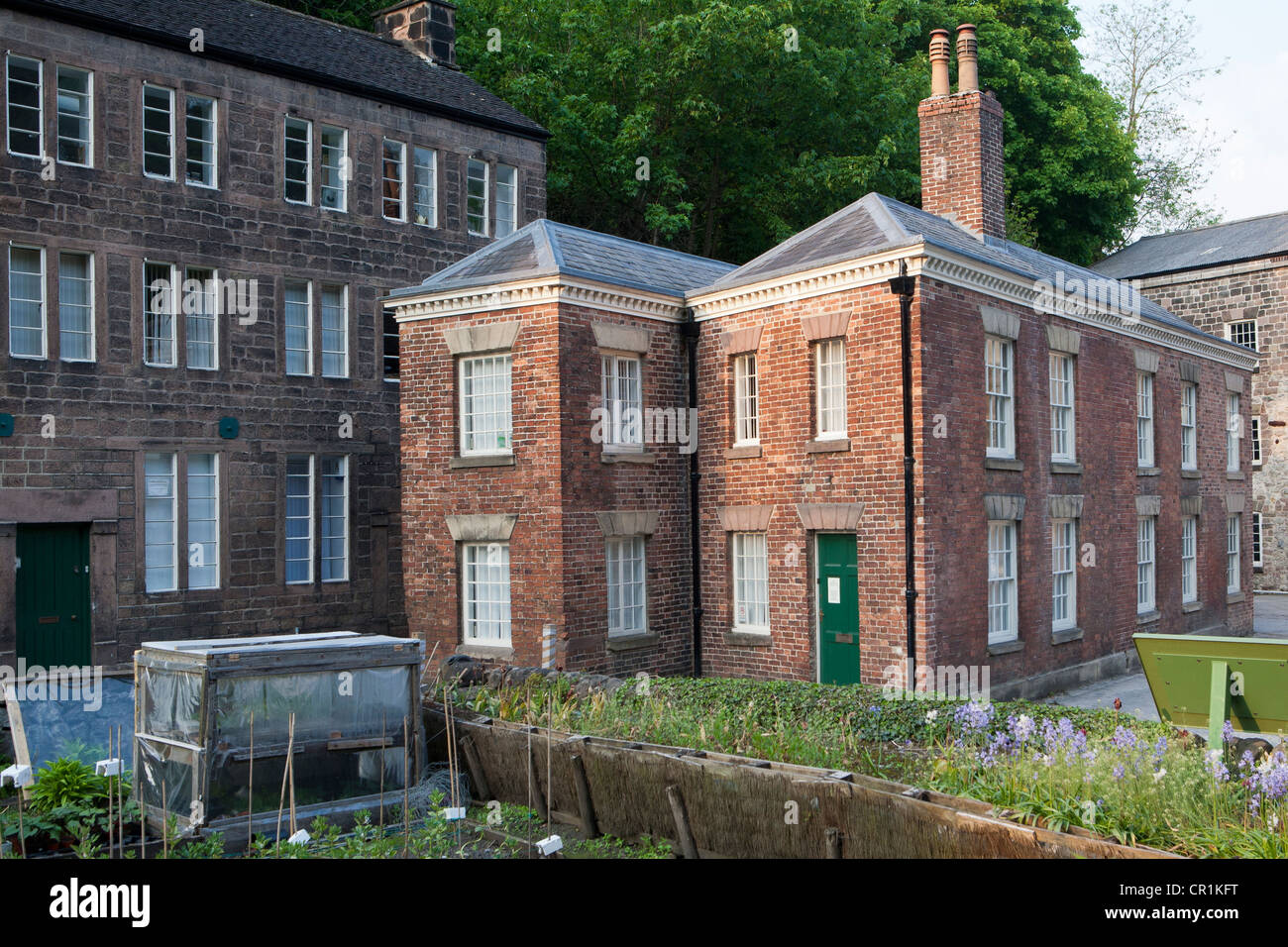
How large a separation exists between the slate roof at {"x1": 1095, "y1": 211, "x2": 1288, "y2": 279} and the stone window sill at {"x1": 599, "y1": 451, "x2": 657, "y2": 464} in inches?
1065

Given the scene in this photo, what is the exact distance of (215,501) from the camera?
20.9 meters

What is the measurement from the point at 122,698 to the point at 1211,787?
10.3m

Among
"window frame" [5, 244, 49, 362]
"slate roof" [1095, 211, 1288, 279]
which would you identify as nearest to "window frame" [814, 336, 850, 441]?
"window frame" [5, 244, 49, 362]

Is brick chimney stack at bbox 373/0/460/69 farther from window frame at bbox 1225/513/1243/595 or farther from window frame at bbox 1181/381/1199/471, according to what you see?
window frame at bbox 1225/513/1243/595

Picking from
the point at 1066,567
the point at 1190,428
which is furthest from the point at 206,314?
the point at 1190,428

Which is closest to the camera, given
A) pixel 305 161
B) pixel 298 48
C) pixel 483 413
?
pixel 483 413

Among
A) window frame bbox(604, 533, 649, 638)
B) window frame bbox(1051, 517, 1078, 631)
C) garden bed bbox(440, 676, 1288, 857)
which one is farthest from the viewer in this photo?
window frame bbox(1051, 517, 1078, 631)

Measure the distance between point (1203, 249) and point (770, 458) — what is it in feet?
90.8

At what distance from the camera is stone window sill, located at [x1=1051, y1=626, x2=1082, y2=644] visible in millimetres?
19266

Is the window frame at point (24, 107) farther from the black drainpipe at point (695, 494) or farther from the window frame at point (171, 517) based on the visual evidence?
the black drainpipe at point (695, 494)

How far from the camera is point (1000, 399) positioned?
1847cm

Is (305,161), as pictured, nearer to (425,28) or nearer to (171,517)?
(425,28)
